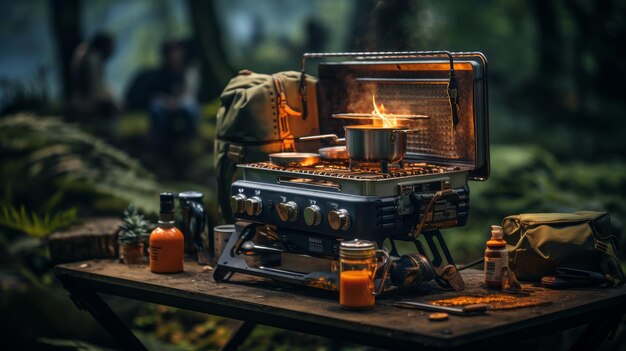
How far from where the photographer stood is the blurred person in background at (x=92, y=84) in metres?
12.0

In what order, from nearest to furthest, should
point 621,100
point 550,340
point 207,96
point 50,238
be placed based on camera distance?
1. point 50,238
2. point 550,340
3. point 207,96
4. point 621,100

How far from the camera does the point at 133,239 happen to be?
16.4ft

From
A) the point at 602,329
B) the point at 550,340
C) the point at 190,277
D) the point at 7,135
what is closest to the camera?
the point at 602,329

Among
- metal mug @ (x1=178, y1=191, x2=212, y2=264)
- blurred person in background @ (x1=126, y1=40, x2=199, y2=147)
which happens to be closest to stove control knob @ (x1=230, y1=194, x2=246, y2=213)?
metal mug @ (x1=178, y1=191, x2=212, y2=264)

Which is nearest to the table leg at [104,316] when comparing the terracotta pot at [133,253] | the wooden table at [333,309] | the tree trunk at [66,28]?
the wooden table at [333,309]

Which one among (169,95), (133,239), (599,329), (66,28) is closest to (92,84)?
(169,95)

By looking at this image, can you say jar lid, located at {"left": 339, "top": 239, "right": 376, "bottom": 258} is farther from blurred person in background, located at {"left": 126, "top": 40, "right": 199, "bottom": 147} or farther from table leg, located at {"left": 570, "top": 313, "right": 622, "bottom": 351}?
blurred person in background, located at {"left": 126, "top": 40, "right": 199, "bottom": 147}

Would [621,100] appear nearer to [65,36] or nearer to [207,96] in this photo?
[207,96]

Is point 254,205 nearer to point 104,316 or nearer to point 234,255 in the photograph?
point 234,255

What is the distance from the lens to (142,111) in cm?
1270

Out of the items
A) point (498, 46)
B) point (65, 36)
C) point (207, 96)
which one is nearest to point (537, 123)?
point (498, 46)

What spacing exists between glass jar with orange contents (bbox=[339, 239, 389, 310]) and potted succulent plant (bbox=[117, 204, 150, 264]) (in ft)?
4.98

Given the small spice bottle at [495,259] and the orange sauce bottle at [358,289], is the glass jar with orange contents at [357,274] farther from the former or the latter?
the small spice bottle at [495,259]

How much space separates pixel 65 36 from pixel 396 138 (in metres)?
9.72
